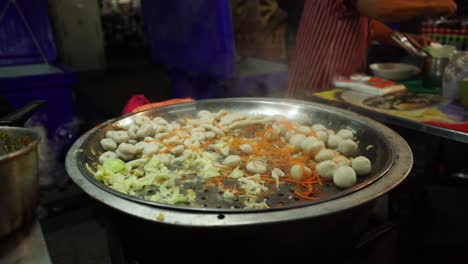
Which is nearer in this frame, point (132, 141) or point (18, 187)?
point (18, 187)


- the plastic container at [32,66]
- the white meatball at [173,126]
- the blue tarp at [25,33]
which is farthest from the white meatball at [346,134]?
the blue tarp at [25,33]

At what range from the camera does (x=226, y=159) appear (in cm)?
147

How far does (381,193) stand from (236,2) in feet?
13.1

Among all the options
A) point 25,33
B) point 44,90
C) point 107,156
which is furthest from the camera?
point 25,33

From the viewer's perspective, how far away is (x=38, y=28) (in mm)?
4129

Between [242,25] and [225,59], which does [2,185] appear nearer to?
[225,59]

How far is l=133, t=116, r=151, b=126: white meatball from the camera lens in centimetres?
181

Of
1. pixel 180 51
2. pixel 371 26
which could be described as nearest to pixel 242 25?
pixel 180 51

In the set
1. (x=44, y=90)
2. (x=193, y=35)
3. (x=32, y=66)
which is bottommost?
(x=44, y=90)

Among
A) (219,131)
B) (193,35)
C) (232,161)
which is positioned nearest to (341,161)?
(232,161)

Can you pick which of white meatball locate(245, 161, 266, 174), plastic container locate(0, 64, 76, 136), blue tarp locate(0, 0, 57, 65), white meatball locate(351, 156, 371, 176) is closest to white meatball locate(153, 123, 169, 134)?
white meatball locate(245, 161, 266, 174)

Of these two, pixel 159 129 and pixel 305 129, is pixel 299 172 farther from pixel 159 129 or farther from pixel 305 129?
pixel 159 129

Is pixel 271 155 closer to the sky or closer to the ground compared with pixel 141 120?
closer to the ground

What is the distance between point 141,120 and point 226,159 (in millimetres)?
595
